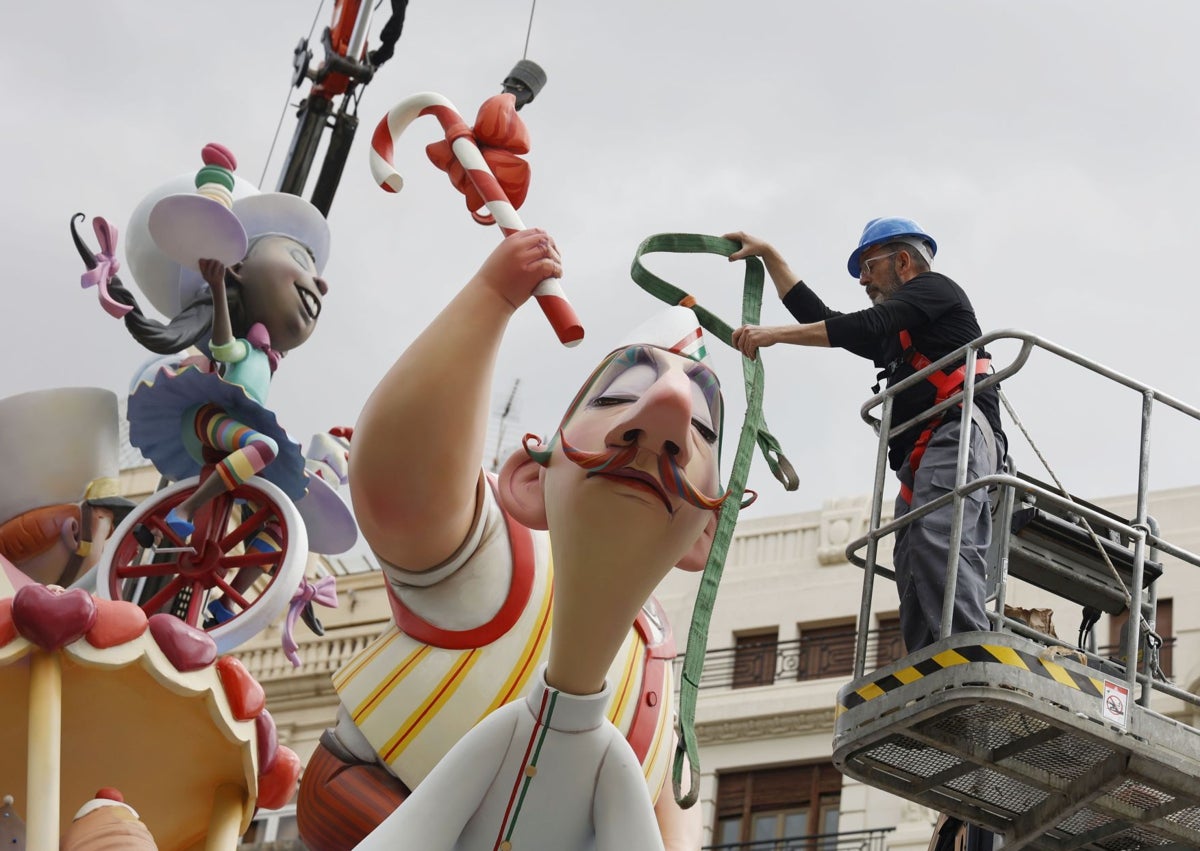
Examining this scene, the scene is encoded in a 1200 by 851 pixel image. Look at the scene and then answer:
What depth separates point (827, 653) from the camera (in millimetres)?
22484

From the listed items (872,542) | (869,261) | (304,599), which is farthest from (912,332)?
(304,599)

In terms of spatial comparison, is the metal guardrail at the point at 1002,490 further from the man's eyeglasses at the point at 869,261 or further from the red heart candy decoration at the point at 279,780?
the red heart candy decoration at the point at 279,780

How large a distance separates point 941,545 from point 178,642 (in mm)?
2998

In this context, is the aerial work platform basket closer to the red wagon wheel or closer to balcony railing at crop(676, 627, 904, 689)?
the red wagon wheel

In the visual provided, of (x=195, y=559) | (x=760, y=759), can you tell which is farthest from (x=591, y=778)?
(x=760, y=759)

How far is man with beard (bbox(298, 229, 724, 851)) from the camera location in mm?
6477

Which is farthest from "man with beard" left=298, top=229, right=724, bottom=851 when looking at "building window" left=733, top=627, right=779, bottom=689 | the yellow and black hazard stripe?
"building window" left=733, top=627, right=779, bottom=689

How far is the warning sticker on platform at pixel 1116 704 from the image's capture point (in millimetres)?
7094

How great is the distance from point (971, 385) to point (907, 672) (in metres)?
0.93

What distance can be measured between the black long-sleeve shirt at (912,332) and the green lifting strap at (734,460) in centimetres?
34

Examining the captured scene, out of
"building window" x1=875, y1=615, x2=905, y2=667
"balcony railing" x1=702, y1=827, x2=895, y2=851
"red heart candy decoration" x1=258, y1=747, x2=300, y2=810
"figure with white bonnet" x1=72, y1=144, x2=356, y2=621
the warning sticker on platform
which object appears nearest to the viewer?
the warning sticker on platform

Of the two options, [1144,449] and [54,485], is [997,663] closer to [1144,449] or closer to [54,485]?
[1144,449]

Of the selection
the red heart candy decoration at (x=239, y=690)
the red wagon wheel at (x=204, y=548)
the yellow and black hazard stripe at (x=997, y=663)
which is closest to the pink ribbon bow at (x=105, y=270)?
the red wagon wheel at (x=204, y=548)

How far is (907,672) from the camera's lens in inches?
283
